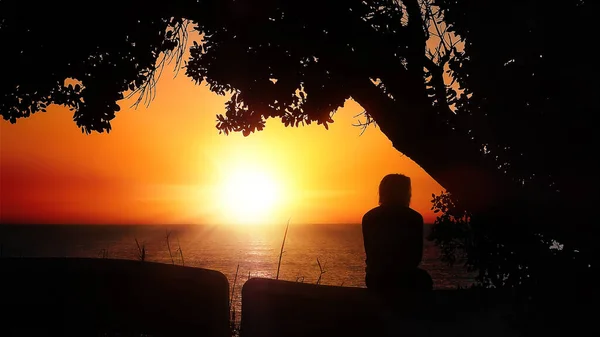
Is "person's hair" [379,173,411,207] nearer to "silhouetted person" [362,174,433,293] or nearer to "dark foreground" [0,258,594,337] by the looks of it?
"silhouetted person" [362,174,433,293]

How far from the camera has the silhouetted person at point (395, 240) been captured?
19.8 feet

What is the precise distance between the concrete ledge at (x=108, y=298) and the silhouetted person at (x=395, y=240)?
1574 millimetres

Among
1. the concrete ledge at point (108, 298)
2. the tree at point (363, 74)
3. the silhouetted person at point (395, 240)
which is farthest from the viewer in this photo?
the concrete ledge at point (108, 298)

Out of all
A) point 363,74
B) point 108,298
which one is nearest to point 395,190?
point 363,74

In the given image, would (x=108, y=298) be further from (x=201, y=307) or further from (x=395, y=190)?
(x=395, y=190)

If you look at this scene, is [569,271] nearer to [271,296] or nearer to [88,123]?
[271,296]

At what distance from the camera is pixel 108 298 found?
6.43m

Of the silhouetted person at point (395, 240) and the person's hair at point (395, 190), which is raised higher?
the person's hair at point (395, 190)

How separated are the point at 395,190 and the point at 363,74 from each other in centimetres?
146

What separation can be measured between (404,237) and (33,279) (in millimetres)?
4017

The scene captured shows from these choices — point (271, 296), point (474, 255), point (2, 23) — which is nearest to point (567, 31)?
point (474, 255)

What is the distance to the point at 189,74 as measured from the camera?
9.69m

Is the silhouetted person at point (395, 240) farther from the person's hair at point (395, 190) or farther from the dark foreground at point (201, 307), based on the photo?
the dark foreground at point (201, 307)

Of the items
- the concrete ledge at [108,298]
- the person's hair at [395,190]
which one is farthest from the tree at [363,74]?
the concrete ledge at [108,298]
